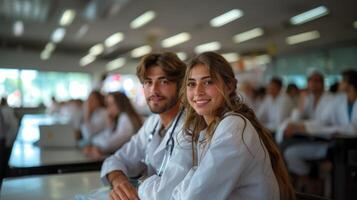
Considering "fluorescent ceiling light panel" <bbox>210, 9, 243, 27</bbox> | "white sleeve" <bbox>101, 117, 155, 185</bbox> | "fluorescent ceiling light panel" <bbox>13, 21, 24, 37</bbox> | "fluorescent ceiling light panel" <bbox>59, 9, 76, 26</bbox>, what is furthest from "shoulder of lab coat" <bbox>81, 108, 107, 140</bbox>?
"fluorescent ceiling light panel" <bbox>13, 21, 24, 37</bbox>

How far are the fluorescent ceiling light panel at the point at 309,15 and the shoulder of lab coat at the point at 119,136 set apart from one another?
606 centimetres

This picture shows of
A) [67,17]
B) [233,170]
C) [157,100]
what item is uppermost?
[67,17]

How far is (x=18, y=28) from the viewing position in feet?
34.1

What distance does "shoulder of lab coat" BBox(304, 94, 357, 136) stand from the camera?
3.35 meters

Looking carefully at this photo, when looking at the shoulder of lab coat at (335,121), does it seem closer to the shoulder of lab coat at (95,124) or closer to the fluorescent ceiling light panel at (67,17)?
the shoulder of lab coat at (95,124)

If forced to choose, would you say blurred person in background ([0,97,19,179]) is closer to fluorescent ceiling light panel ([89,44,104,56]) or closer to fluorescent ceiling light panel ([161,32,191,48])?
fluorescent ceiling light panel ([161,32,191,48])

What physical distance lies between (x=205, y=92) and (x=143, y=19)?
26.5 feet

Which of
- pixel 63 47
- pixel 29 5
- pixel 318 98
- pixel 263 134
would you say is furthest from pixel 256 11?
pixel 63 47

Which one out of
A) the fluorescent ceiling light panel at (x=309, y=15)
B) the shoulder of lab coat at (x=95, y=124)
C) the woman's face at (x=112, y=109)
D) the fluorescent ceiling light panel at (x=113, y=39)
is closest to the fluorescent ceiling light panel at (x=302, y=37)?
the fluorescent ceiling light panel at (x=309, y=15)

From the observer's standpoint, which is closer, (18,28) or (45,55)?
(18,28)

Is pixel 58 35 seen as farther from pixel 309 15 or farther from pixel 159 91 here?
pixel 159 91

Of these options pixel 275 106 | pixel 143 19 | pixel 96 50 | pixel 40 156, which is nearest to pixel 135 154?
pixel 40 156

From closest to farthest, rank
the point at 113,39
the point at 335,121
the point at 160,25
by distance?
1. the point at 335,121
2. the point at 160,25
3. the point at 113,39

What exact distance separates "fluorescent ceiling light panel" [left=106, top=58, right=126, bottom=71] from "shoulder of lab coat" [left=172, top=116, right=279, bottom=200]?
1609cm
